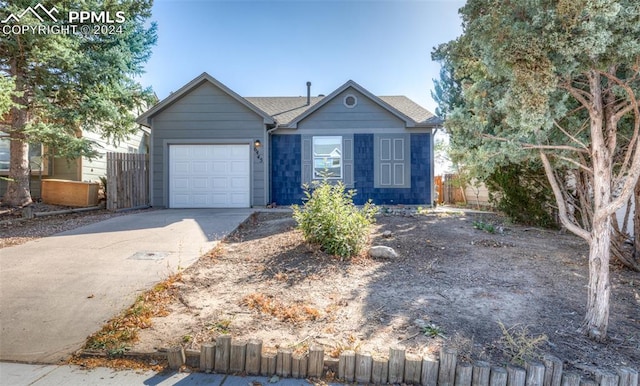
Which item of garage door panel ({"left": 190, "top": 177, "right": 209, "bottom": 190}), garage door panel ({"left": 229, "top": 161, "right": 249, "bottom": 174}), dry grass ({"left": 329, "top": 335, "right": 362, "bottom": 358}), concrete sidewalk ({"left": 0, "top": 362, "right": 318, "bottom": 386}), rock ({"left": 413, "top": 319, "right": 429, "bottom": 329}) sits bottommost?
concrete sidewalk ({"left": 0, "top": 362, "right": 318, "bottom": 386})

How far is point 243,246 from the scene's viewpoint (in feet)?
17.7

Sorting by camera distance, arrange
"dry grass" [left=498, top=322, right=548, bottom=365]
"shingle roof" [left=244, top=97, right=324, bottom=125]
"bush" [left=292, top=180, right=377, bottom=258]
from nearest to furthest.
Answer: "dry grass" [left=498, top=322, right=548, bottom=365] < "bush" [left=292, top=180, right=377, bottom=258] < "shingle roof" [left=244, top=97, right=324, bottom=125]

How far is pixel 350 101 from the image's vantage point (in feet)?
34.1

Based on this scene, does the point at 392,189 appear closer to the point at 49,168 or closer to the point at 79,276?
the point at 79,276

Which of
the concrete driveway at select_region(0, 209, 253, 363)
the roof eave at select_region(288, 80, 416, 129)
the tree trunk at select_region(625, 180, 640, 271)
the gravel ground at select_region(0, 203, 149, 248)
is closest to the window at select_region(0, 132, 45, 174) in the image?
the gravel ground at select_region(0, 203, 149, 248)

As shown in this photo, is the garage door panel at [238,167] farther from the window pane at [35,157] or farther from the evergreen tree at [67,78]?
the window pane at [35,157]

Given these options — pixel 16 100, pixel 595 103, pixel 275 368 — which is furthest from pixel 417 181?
pixel 16 100

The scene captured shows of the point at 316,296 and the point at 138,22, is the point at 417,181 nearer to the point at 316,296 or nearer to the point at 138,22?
the point at 316,296

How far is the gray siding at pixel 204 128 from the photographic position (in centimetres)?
1031

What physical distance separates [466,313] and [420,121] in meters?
8.21

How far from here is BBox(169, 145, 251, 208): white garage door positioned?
10.3m

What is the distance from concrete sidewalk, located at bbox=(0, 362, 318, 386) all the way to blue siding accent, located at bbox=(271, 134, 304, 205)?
841 cm

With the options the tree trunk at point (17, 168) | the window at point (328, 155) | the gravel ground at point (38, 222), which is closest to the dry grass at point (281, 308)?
the gravel ground at point (38, 222)

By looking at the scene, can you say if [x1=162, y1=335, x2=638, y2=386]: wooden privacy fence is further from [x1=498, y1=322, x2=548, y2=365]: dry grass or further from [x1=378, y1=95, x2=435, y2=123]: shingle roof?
[x1=378, y1=95, x2=435, y2=123]: shingle roof
